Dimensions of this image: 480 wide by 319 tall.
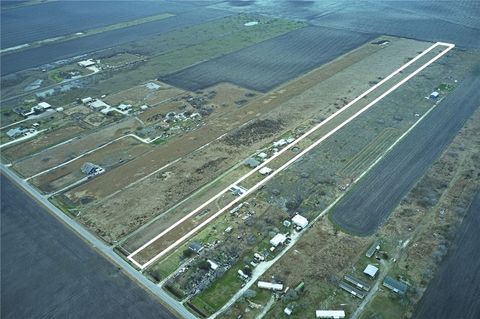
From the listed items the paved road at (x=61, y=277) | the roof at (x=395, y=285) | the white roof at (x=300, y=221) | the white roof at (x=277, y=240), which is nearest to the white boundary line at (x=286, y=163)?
the paved road at (x=61, y=277)

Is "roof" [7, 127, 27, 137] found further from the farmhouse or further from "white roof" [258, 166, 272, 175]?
the farmhouse

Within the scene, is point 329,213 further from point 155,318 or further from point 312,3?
point 312,3

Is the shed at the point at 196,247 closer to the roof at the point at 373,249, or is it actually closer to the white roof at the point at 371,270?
the white roof at the point at 371,270

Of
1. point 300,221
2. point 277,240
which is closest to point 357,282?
point 277,240

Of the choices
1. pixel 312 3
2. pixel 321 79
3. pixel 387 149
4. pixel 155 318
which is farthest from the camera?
pixel 312 3

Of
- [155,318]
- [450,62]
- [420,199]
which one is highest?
[450,62]

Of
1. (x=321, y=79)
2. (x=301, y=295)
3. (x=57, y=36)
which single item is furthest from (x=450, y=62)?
(x=57, y=36)
